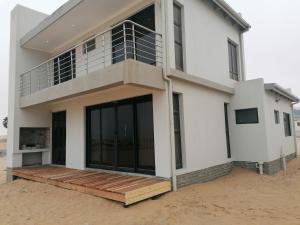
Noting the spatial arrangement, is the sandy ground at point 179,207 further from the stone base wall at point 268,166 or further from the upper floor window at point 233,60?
the upper floor window at point 233,60

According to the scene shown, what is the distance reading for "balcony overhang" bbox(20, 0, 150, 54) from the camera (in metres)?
8.32

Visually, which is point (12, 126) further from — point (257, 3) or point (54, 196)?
point (257, 3)

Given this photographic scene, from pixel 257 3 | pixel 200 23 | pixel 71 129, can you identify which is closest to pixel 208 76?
pixel 200 23

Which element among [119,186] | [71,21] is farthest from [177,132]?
[71,21]

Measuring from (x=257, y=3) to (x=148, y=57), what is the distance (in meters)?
9.97

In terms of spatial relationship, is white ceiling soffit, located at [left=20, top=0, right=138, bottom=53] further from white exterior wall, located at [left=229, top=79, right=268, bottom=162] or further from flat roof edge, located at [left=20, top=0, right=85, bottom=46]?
white exterior wall, located at [left=229, top=79, right=268, bottom=162]

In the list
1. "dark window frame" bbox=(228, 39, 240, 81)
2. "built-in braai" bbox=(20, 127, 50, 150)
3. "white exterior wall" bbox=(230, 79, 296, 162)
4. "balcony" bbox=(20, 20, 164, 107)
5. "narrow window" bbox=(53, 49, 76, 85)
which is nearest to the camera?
"balcony" bbox=(20, 20, 164, 107)

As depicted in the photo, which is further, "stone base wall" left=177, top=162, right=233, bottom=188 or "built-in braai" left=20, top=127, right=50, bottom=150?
"built-in braai" left=20, top=127, right=50, bottom=150

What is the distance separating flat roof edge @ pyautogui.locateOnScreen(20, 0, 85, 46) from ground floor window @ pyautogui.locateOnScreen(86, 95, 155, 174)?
3.60 metres

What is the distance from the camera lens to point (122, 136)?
842 cm

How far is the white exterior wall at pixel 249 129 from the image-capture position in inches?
367

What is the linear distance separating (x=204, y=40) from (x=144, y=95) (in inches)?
131

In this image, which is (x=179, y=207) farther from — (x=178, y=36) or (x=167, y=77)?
(x=178, y=36)

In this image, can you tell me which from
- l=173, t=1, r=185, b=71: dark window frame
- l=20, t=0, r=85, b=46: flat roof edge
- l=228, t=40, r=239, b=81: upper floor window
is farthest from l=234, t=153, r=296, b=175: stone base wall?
l=20, t=0, r=85, b=46: flat roof edge
